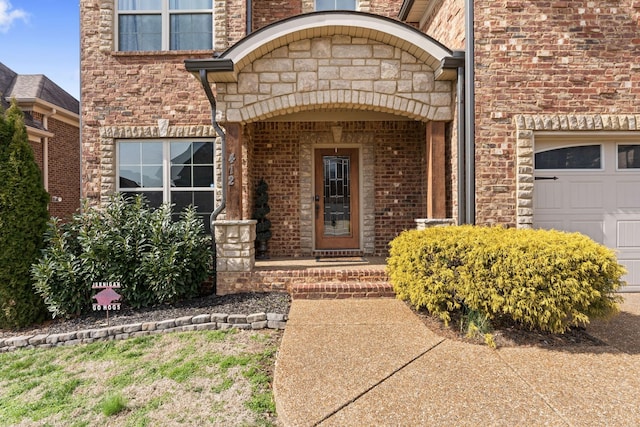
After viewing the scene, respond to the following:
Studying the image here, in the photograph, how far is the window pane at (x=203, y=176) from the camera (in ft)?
22.6

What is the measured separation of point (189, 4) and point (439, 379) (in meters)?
7.61

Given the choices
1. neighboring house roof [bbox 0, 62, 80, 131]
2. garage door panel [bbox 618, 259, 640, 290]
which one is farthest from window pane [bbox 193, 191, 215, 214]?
neighboring house roof [bbox 0, 62, 80, 131]

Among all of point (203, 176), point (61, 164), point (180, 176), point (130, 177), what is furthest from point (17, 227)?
point (61, 164)

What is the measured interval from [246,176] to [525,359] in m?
5.40

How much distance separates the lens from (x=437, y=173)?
18.4ft

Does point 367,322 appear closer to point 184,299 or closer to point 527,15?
point 184,299

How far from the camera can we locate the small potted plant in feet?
24.2

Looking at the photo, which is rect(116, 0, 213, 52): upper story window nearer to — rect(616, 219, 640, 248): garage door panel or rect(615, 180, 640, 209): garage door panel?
rect(615, 180, 640, 209): garage door panel

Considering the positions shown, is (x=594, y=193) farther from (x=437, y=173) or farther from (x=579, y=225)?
(x=437, y=173)

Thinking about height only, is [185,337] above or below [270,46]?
below

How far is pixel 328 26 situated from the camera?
210 inches

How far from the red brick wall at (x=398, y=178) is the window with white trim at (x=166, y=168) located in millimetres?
3430

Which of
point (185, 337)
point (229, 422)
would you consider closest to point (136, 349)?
point (185, 337)

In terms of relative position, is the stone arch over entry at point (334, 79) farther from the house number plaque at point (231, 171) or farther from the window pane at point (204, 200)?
the window pane at point (204, 200)
